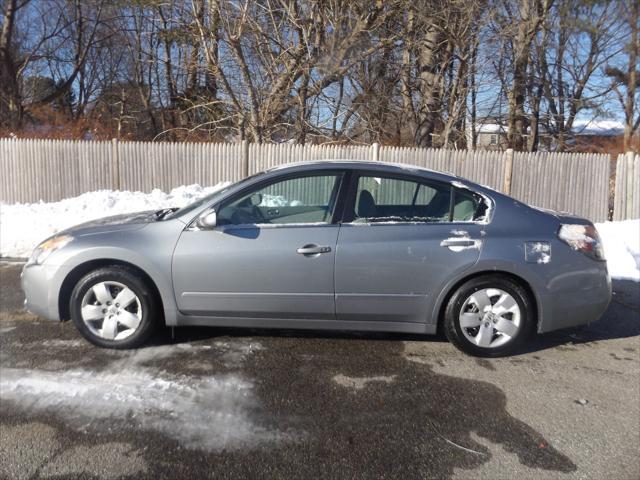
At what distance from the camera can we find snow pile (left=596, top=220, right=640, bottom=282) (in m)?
7.27

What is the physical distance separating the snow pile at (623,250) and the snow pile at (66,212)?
620 cm

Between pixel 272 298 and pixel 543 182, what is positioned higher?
pixel 543 182

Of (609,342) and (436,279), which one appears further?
(609,342)

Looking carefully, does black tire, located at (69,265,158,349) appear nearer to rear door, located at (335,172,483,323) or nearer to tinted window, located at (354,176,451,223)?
rear door, located at (335,172,483,323)

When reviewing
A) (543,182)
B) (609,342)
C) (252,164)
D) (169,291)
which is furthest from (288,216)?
(543,182)

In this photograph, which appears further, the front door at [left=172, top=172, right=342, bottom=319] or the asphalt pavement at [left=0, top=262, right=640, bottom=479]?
the front door at [left=172, top=172, right=342, bottom=319]

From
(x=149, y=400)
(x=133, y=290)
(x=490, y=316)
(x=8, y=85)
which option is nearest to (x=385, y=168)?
(x=490, y=316)

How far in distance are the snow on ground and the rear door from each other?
4295 mm

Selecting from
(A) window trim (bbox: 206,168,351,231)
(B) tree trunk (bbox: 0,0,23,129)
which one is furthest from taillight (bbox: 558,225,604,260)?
(B) tree trunk (bbox: 0,0,23,129)

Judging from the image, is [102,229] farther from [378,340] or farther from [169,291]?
[378,340]

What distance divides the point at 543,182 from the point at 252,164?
7412 mm

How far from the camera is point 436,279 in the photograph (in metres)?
4.06

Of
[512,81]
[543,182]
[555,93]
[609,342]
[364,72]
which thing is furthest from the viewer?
[555,93]

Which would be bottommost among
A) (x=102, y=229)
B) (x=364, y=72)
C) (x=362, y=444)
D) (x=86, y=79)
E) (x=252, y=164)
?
(x=362, y=444)
